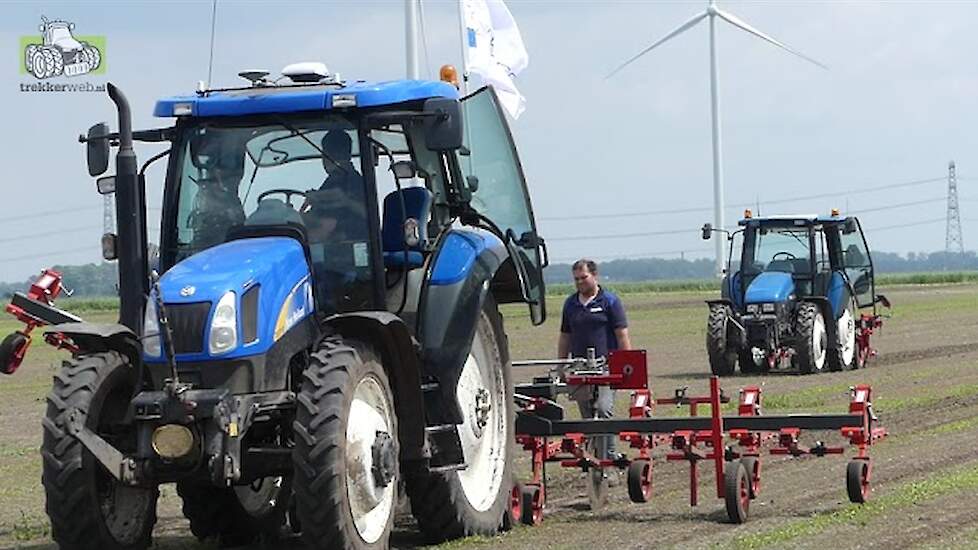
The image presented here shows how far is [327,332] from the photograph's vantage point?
8.87 m

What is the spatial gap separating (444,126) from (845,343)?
16.7 meters

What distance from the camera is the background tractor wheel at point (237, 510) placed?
9.89 meters

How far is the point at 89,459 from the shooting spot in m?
8.41

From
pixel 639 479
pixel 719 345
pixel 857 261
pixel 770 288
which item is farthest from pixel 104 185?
pixel 857 261

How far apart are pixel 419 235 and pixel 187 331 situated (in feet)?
5.33

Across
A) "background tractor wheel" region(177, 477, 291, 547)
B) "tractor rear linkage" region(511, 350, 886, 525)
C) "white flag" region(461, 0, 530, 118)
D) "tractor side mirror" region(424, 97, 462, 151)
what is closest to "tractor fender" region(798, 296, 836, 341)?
"white flag" region(461, 0, 530, 118)

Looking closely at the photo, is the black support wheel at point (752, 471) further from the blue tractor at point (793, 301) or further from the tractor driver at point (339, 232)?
the blue tractor at point (793, 301)

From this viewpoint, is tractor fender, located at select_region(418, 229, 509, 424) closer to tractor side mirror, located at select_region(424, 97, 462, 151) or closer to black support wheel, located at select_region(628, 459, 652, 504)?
tractor side mirror, located at select_region(424, 97, 462, 151)

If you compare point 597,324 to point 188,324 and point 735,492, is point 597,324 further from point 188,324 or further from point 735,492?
point 188,324

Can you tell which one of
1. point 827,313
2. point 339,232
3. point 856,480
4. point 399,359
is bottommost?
point 856,480

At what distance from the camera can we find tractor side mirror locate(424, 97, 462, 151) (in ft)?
29.1

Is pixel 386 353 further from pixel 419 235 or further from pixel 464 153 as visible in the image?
pixel 464 153

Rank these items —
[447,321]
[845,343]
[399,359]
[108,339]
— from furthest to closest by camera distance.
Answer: [845,343] → [447,321] → [399,359] → [108,339]

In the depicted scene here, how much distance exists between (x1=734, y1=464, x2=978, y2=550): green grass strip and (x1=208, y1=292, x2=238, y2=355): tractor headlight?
2904mm
